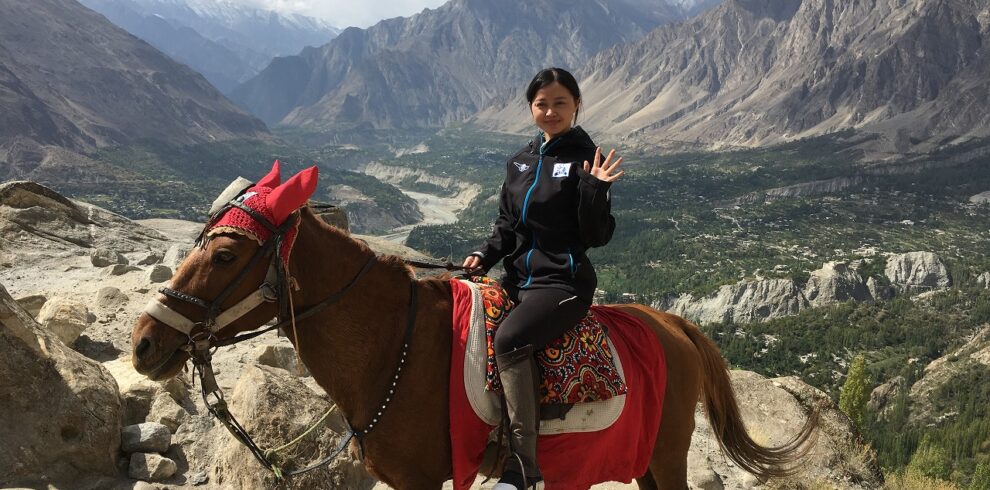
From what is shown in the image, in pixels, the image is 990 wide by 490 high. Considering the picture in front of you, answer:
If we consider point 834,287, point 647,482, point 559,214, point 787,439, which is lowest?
point 834,287

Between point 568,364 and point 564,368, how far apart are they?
0.04 metres

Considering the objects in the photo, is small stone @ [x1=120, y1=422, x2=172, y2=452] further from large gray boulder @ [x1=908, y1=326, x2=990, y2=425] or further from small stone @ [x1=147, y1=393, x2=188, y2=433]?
large gray boulder @ [x1=908, y1=326, x2=990, y2=425]

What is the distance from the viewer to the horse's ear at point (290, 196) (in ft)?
10.7

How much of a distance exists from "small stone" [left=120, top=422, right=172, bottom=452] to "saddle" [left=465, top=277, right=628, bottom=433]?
4.66 meters

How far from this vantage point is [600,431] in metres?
4.14

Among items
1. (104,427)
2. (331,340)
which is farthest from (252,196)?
(104,427)

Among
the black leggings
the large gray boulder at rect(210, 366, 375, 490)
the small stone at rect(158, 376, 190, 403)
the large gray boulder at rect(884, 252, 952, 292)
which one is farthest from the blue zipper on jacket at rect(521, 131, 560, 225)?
the large gray boulder at rect(884, 252, 952, 292)

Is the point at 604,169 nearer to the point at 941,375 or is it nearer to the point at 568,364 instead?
the point at 568,364

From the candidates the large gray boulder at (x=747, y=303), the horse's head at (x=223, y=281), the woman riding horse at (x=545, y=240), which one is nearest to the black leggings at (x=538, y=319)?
the woman riding horse at (x=545, y=240)

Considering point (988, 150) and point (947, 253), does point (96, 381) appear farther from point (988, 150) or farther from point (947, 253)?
point (988, 150)

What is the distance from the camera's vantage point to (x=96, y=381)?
6137 mm

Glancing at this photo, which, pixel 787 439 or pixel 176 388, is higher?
pixel 787 439

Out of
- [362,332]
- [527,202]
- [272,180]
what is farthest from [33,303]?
[527,202]

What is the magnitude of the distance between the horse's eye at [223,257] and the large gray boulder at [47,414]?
402 cm
